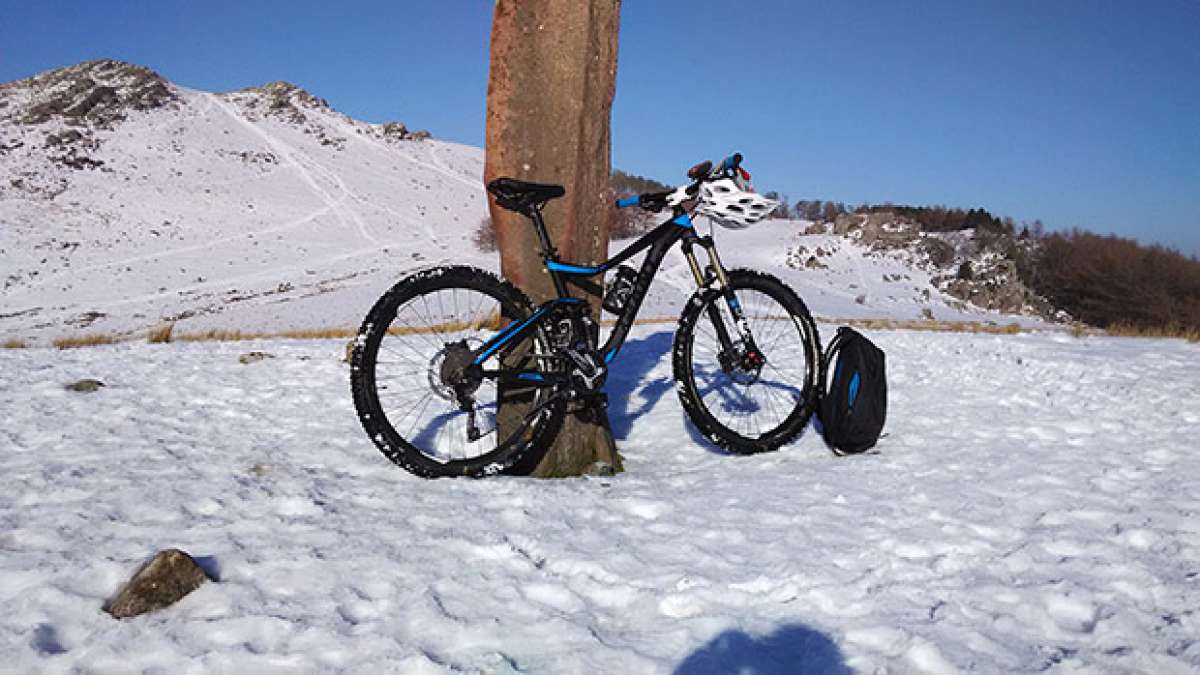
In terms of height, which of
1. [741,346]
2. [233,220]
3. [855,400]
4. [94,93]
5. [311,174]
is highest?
[94,93]

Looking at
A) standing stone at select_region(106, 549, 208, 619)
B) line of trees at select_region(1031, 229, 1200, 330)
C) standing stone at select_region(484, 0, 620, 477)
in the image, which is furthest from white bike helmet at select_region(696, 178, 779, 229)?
line of trees at select_region(1031, 229, 1200, 330)

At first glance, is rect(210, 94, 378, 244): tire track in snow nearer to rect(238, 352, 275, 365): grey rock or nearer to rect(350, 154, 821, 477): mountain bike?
rect(238, 352, 275, 365): grey rock

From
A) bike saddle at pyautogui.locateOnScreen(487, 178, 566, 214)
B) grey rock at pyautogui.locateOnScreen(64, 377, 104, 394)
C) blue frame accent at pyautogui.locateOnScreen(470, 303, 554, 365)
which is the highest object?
bike saddle at pyautogui.locateOnScreen(487, 178, 566, 214)

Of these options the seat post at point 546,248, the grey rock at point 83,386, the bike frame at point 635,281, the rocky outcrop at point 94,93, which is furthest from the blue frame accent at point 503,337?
the rocky outcrop at point 94,93

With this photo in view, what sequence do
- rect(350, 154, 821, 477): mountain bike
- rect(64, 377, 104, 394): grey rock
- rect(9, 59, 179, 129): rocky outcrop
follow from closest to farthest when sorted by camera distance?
rect(350, 154, 821, 477): mountain bike, rect(64, 377, 104, 394): grey rock, rect(9, 59, 179, 129): rocky outcrop

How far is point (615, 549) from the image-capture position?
271 cm

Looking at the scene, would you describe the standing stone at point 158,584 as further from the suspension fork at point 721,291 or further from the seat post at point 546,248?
the suspension fork at point 721,291

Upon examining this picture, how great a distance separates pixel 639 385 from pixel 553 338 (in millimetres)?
2375

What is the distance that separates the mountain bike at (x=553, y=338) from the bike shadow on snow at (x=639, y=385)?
0.49 metres

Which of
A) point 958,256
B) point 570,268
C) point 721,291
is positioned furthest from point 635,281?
point 958,256

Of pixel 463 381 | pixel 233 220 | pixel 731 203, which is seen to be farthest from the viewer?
pixel 233 220

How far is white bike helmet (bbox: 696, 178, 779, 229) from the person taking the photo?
4.00m

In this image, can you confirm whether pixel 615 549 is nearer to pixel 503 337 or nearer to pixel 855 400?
pixel 503 337

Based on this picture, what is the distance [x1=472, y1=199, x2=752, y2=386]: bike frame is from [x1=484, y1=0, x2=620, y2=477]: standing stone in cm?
17
